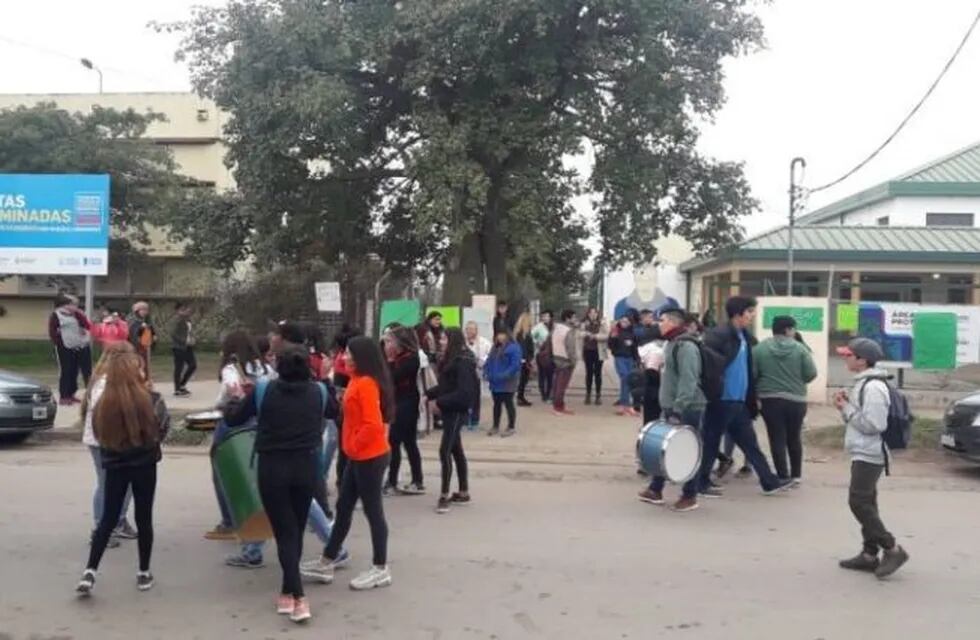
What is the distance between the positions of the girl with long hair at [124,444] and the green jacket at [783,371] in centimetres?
578

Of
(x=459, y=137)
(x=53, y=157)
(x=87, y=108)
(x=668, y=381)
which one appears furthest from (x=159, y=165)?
(x=668, y=381)

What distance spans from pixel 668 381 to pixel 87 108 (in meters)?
38.3

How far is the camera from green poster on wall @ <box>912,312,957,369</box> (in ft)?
53.2

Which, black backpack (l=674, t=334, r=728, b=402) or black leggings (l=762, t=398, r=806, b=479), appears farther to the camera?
black leggings (l=762, t=398, r=806, b=479)

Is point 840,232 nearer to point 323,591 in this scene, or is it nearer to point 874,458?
point 874,458

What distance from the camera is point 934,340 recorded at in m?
16.2

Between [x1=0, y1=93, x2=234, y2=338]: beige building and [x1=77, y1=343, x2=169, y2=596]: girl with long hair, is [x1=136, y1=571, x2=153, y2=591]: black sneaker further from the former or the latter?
[x1=0, y1=93, x2=234, y2=338]: beige building

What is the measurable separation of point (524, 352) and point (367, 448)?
1088 cm

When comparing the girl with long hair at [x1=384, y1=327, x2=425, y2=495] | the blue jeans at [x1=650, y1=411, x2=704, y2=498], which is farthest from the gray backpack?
the blue jeans at [x1=650, y1=411, x2=704, y2=498]

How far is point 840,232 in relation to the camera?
2967 centimetres

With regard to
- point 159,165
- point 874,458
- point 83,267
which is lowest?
point 874,458

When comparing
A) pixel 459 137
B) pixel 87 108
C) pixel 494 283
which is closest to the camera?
pixel 459 137

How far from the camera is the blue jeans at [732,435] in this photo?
883cm

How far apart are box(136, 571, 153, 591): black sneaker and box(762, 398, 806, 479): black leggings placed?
5874mm
